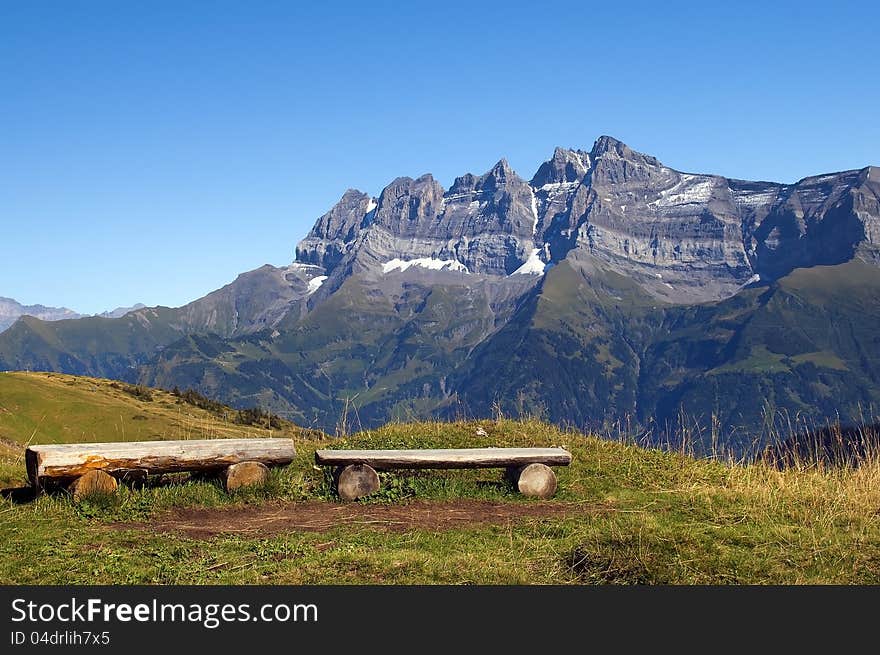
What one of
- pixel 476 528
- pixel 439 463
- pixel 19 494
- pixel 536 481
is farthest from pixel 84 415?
pixel 476 528

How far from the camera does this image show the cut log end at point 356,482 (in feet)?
57.3

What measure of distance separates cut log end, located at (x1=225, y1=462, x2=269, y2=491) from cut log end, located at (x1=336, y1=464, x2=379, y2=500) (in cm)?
163

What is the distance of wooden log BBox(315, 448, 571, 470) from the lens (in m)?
17.8

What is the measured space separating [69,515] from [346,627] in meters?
8.34

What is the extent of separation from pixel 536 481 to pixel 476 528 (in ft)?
11.2

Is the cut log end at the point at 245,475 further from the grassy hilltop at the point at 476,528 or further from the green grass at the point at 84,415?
the green grass at the point at 84,415

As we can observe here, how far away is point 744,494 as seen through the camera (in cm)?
1697

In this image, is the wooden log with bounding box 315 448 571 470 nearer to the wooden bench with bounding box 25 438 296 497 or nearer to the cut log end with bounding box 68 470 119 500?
the wooden bench with bounding box 25 438 296 497

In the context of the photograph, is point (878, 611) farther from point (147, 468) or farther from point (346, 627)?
point (147, 468)

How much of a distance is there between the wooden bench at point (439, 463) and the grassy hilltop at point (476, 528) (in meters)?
0.40

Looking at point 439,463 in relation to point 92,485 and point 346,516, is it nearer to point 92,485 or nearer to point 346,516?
point 346,516

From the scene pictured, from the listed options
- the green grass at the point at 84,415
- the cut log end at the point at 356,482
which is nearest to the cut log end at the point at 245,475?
the cut log end at the point at 356,482

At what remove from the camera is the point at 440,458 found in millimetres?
17922

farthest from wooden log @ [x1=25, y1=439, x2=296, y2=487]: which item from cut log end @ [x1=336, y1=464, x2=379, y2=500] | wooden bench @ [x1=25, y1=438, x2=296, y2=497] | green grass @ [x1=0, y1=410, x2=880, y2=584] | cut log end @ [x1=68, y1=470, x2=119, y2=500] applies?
cut log end @ [x1=336, y1=464, x2=379, y2=500]
